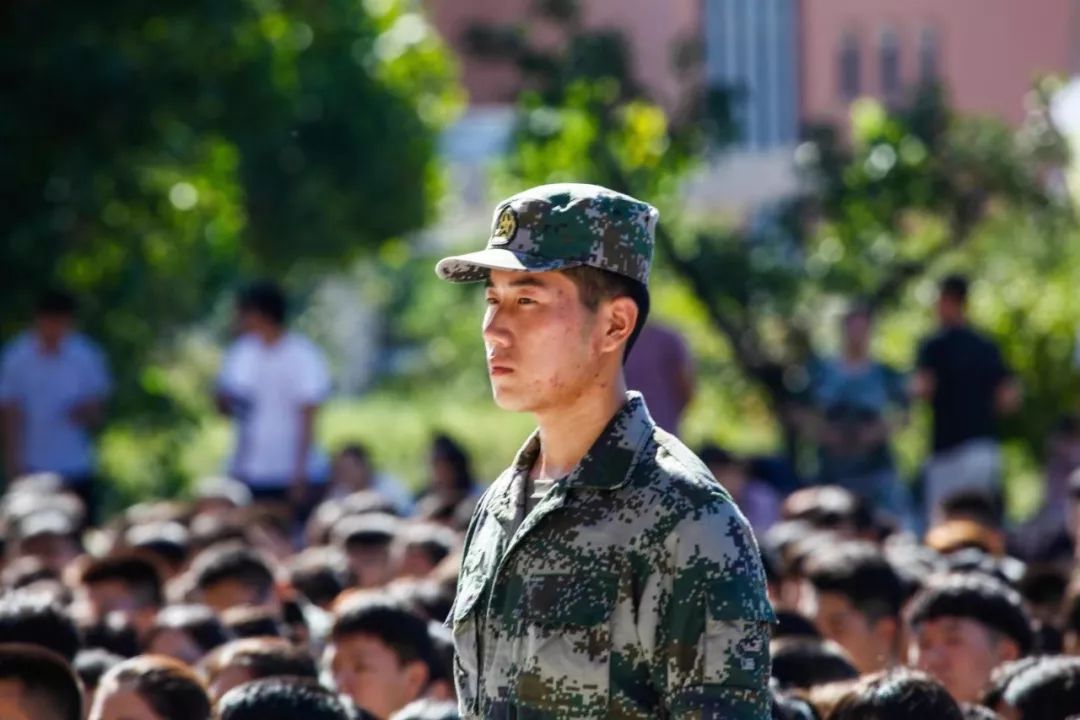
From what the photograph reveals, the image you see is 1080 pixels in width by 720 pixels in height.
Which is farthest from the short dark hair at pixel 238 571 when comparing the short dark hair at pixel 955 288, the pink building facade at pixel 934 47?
the pink building facade at pixel 934 47

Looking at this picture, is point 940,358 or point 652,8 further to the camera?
point 652,8

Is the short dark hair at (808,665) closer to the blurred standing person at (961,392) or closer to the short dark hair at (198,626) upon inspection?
the short dark hair at (198,626)

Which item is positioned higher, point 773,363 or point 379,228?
point 379,228

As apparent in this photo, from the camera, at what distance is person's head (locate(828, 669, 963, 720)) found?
5184 mm

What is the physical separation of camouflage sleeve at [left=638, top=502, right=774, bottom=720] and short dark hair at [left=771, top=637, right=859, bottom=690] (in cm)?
299

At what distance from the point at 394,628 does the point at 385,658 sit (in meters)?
0.09

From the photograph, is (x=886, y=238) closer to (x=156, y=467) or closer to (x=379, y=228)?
(x=156, y=467)

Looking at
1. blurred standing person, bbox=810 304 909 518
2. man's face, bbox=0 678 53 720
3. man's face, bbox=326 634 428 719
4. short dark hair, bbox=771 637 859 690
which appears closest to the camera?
man's face, bbox=0 678 53 720

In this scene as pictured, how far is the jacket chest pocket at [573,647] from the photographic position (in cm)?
330

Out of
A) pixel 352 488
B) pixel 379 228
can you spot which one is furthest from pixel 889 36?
pixel 352 488

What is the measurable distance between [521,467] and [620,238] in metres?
0.42

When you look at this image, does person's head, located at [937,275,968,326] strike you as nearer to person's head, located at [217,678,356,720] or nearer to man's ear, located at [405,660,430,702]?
man's ear, located at [405,660,430,702]

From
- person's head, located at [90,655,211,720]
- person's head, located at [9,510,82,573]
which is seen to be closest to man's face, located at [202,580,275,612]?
person's head, located at [9,510,82,573]

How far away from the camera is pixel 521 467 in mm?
3607
